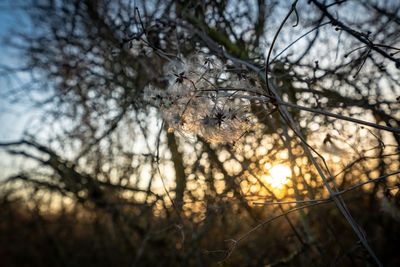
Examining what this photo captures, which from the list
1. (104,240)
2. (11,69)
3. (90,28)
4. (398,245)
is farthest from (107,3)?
(104,240)

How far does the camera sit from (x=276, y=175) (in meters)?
2.68

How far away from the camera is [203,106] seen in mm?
1732

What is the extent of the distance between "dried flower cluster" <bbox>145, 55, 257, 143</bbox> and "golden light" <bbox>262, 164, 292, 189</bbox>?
96cm

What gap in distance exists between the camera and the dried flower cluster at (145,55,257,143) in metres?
1.71

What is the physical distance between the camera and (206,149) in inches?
138

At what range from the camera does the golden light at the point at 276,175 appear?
2643 mm

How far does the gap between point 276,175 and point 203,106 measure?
4.25ft

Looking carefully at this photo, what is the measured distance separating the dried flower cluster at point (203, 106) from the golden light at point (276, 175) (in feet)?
3.15

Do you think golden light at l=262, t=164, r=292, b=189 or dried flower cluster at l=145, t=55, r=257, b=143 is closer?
dried flower cluster at l=145, t=55, r=257, b=143

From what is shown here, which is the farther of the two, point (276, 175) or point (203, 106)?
point (276, 175)

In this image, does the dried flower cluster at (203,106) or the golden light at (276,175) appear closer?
the dried flower cluster at (203,106)

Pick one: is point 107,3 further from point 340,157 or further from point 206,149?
point 340,157

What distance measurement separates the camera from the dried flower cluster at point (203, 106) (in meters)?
1.71

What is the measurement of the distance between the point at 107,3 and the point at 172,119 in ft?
7.75
